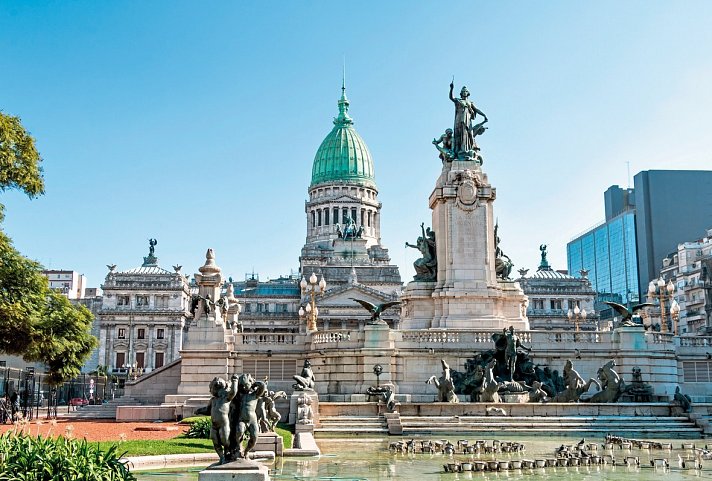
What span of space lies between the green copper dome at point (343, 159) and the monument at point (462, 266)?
325 ft

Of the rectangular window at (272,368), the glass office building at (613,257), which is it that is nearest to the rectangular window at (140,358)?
the glass office building at (613,257)

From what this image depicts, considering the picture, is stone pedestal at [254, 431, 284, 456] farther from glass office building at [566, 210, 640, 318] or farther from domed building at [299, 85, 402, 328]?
glass office building at [566, 210, 640, 318]

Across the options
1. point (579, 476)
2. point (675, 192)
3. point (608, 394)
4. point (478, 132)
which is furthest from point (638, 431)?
point (675, 192)

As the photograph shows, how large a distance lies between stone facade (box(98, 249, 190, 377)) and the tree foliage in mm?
85452

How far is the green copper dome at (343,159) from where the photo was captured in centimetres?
14225

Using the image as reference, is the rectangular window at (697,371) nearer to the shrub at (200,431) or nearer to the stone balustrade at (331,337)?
the stone balustrade at (331,337)

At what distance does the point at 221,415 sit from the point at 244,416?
0.47 m

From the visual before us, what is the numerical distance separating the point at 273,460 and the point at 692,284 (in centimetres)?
8861

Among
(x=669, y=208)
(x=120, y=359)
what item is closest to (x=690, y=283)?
(x=669, y=208)

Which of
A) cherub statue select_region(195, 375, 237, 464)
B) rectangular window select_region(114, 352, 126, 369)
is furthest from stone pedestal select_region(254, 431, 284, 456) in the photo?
rectangular window select_region(114, 352, 126, 369)

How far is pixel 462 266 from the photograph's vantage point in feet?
134

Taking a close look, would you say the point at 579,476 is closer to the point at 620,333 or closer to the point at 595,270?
the point at 620,333

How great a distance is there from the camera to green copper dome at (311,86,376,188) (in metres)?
142

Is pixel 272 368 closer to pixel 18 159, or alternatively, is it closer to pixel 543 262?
pixel 18 159
